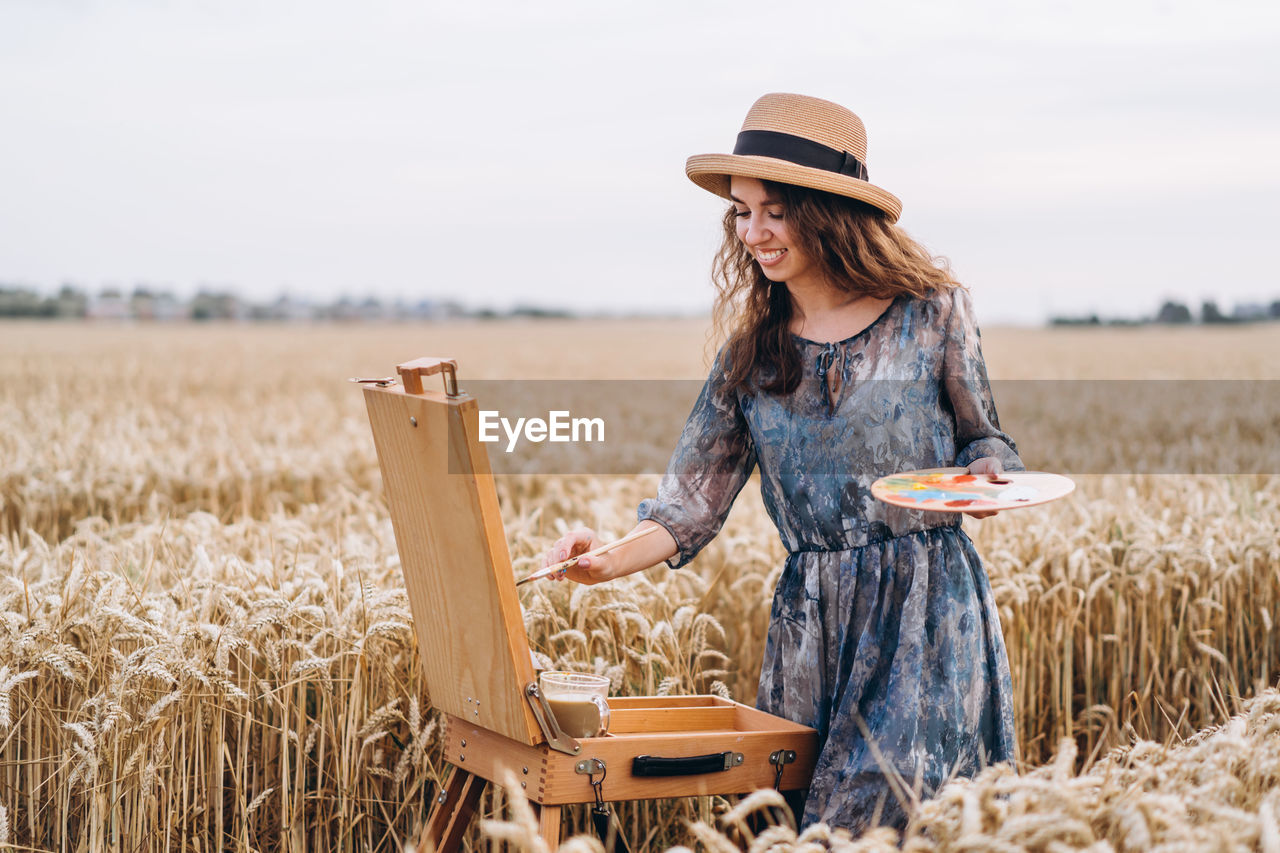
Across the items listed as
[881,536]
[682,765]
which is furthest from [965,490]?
[682,765]

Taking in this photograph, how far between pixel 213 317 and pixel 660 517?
230 feet

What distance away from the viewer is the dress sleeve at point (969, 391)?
269 cm

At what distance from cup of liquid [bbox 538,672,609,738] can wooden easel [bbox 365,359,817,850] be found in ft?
0.14

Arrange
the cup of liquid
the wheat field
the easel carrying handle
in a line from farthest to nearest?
the cup of liquid < the easel carrying handle < the wheat field

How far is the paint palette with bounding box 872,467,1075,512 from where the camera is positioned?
2264 millimetres

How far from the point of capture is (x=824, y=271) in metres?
2.77

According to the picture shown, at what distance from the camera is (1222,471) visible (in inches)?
279

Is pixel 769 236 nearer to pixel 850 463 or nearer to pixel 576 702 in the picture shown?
pixel 850 463

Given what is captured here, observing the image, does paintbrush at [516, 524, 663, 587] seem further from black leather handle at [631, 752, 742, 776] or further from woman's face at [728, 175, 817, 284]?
woman's face at [728, 175, 817, 284]

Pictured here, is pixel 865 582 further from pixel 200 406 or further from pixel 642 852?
pixel 200 406

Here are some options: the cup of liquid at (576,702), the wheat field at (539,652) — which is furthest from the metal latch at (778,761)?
the cup of liquid at (576,702)

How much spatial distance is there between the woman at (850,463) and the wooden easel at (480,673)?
0.24 metres

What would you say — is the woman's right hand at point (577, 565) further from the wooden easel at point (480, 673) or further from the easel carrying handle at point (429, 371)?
the easel carrying handle at point (429, 371)

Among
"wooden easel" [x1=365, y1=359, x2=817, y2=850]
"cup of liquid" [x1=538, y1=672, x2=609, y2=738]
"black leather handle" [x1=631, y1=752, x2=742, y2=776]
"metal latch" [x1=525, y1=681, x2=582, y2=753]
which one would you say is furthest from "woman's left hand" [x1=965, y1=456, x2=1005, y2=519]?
"metal latch" [x1=525, y1=681, x2=582, y2=753]
